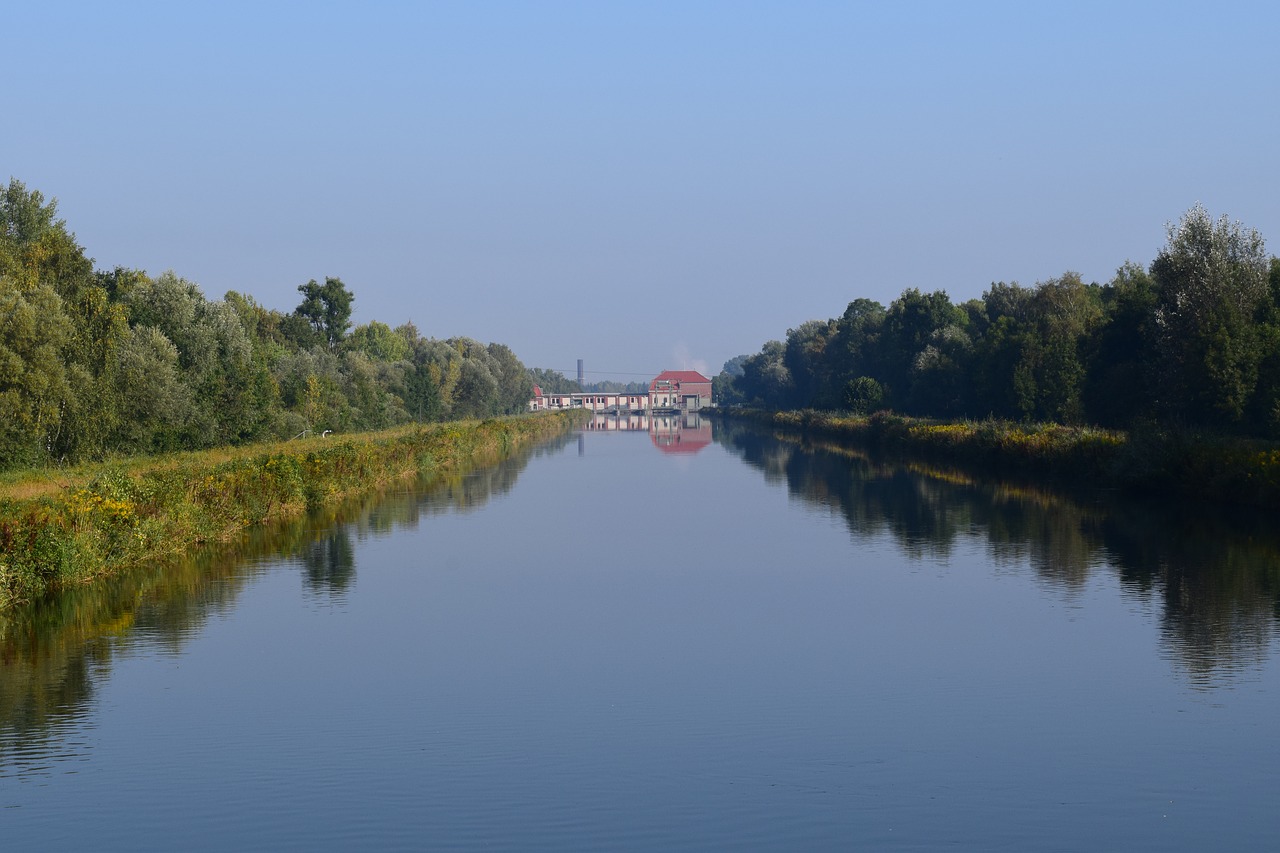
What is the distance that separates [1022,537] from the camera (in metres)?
33.7

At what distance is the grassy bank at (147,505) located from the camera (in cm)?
2317

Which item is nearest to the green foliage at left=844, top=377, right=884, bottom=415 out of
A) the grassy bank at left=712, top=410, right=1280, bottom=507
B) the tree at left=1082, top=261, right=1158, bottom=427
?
the grassy bank at left=712, top=410, right=1280, bottom=507

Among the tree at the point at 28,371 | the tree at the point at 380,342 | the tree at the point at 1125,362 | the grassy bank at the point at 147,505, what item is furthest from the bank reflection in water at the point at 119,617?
the tree at the point at 380,342

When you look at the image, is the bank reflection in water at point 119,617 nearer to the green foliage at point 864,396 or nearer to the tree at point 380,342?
the green foliage at point 864,396

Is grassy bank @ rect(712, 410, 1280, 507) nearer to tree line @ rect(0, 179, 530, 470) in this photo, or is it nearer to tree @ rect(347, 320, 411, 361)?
tree line @ rect(0, 179, 530, 470)

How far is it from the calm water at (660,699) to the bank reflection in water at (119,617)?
86 millimetres

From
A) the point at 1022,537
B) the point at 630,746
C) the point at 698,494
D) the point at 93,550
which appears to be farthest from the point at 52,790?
the point at 698,494

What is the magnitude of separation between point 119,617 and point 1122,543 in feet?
74.3

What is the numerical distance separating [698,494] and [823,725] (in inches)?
1525

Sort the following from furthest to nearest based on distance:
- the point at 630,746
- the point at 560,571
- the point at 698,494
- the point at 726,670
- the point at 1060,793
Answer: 1. the point at 698,494
2. the point at 560,571
3. the point at 726,670
4. the point at 630,746
5. the point at 1060,793

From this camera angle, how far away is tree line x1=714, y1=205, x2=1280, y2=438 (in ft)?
155

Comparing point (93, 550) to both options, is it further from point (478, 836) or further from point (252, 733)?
point (478, 836)

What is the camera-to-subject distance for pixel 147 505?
94.7 ft

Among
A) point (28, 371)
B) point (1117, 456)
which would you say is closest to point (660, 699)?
point (28, 371)
